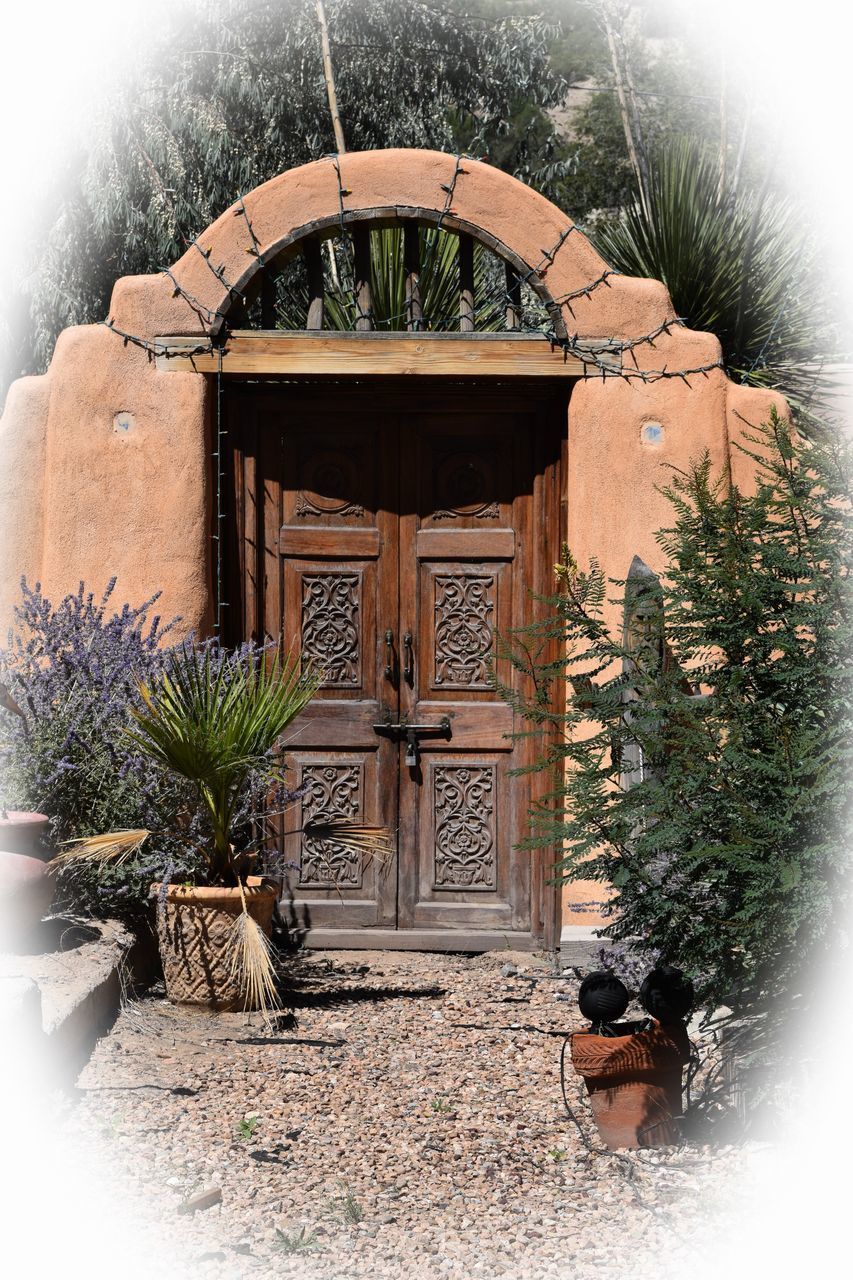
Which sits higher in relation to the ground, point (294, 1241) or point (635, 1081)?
point (635, 1081)

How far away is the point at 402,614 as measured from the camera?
584 cm

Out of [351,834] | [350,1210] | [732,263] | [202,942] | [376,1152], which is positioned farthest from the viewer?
[732,263]

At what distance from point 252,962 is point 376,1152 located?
1012mm

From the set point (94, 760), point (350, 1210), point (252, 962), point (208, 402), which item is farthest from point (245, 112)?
point (350, 1210)

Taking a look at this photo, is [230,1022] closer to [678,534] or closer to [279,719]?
[279,719]

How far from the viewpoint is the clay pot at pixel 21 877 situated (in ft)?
14.2

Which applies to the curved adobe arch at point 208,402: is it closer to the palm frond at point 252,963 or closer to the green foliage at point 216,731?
the green foliage at point 216,731

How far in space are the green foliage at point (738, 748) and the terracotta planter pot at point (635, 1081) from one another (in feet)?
0.74

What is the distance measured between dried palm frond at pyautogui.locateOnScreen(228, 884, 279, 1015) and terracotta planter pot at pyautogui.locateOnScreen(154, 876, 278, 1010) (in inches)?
0.9

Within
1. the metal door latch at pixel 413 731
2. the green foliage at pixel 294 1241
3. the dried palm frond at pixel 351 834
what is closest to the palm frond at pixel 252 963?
the dried palm frond at pixel 351 834

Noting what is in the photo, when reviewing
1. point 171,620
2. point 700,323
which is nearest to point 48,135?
point 700,323

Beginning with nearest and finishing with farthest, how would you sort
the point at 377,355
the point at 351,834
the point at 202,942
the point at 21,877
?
the point at 21,877 < the point at 202,942 < the point at 351,834 < the point at 377,355

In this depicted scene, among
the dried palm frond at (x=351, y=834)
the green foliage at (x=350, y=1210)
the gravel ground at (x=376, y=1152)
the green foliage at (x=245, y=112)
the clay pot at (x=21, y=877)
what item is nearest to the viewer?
the gravel ground at (x=376, y=1152)

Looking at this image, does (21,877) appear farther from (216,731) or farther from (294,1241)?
(294,1241)
